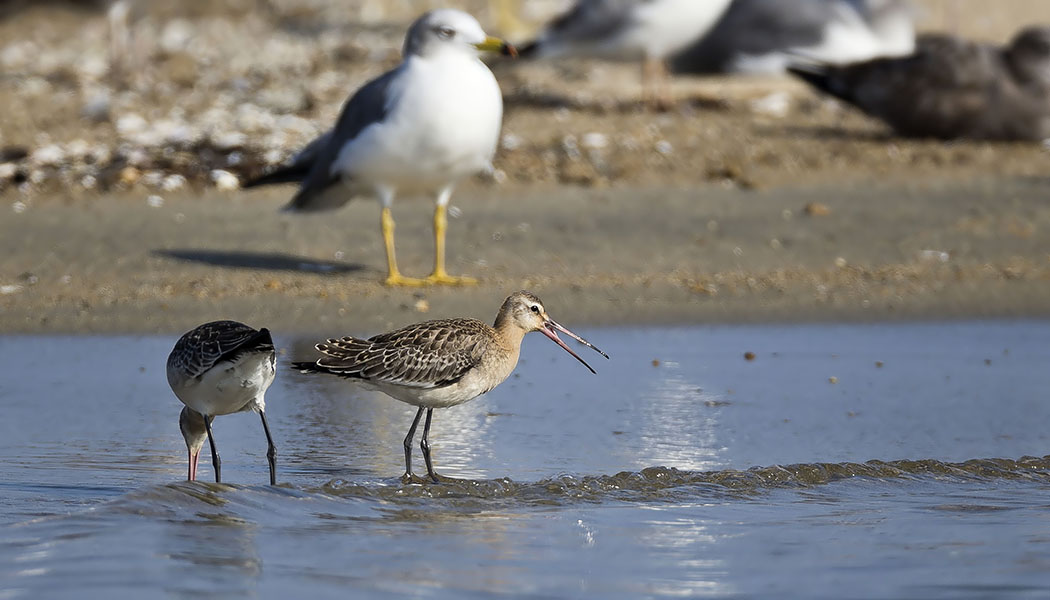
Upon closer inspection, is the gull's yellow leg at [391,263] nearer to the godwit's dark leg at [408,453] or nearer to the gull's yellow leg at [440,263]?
the gull's yellow leg at [440,263]

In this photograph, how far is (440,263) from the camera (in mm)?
9273

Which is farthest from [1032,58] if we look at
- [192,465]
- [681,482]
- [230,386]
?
[192,465]

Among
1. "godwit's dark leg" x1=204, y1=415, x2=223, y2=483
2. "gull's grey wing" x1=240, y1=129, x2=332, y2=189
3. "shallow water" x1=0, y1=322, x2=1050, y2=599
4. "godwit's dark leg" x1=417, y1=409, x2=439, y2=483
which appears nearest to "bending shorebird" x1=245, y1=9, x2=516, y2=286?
A: "gull's grey wing" x1=240, y1=129, x2=332, y2=189

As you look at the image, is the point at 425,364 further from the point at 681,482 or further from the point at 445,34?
the point at 445,34

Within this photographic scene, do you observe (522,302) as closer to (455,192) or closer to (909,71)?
(455,192)

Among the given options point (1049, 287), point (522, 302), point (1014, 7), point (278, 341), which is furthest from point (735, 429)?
point (1014, 7)

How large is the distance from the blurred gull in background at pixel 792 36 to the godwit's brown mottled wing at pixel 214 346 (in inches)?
352

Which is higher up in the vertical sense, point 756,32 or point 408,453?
point 756,32

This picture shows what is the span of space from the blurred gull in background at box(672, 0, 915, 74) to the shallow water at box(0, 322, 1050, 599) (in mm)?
6690

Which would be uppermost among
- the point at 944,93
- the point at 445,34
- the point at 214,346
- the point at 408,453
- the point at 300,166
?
the point at 445,34

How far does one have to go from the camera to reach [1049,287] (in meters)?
9.33

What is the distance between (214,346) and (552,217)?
505 centimetres

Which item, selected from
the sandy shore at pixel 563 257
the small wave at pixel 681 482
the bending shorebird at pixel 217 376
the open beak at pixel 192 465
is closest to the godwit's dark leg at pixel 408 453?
the small wave at pixel 681 482

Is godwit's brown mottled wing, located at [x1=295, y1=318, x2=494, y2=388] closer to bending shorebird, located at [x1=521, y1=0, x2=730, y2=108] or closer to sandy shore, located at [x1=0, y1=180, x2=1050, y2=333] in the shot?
sandy shore, located at [x1=0, y1=180, x2=1050, y2=333]
